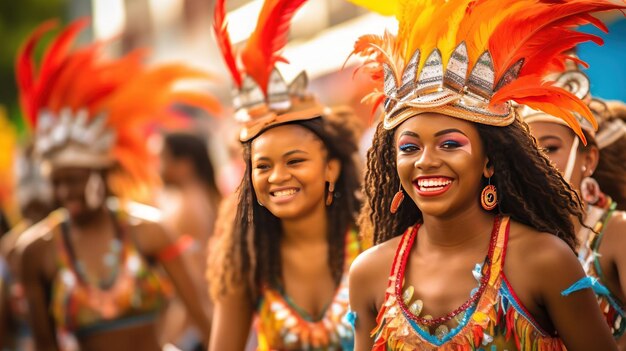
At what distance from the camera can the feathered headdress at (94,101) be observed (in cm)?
823

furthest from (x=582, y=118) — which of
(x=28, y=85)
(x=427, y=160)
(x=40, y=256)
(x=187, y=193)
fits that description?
(x=187, y=193)

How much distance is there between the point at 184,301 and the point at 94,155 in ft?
3.86

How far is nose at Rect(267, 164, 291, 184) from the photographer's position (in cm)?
547

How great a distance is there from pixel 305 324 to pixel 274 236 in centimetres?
46

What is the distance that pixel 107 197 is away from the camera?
837 cm

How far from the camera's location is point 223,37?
5715mm

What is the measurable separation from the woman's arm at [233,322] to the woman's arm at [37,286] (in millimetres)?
2364

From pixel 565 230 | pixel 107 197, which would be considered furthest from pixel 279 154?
pixel 107 197

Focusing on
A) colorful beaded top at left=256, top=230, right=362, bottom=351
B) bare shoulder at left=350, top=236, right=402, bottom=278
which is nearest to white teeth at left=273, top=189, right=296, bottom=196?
colorful beaded top at left=256, top=230, right=362, bottom=351

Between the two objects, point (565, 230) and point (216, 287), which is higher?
point (565, 230)

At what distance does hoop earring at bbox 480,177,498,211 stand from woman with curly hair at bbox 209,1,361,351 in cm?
125

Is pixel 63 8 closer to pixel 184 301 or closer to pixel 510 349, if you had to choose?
pixel 184 301

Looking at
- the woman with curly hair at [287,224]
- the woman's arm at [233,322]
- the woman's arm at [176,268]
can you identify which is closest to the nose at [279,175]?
the woman with curly hair at [287,224]

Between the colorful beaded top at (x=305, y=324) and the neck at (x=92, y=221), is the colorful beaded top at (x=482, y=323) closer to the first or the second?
the colorful beaded top at (x=305, y=324)
